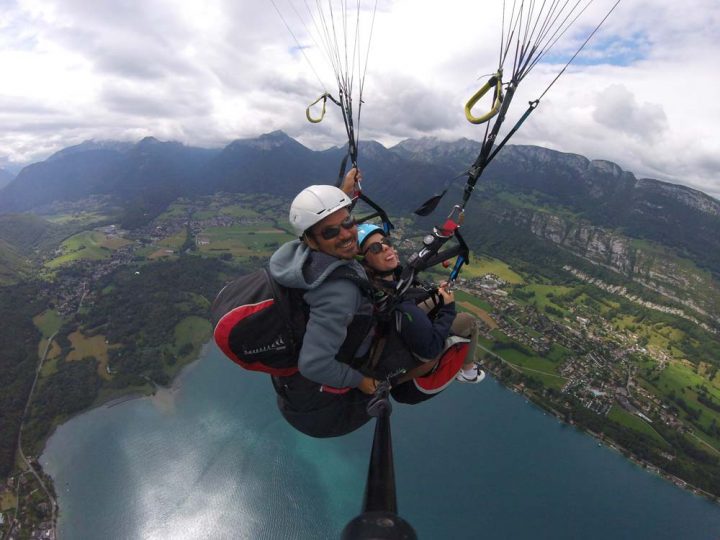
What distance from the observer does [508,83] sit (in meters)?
2.63

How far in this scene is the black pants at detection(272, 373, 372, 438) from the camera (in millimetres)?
2342

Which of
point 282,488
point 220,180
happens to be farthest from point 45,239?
point 282,488

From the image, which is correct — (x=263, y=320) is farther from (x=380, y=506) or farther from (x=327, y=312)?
(x=380, y=506)

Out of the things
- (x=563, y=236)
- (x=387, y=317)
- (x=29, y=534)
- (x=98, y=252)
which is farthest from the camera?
(x=563, y=236)

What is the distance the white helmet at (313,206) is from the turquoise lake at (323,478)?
24788 mm

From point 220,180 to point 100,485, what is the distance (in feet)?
496

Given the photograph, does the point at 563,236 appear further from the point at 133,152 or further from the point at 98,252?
the point at 133,152

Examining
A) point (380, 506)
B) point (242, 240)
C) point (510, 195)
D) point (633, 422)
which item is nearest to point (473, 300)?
point (633, 422)

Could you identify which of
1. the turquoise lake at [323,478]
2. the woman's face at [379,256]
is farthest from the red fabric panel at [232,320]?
the turquoise lake at [323,478]

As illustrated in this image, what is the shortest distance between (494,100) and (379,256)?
133 cm

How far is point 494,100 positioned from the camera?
100 inches

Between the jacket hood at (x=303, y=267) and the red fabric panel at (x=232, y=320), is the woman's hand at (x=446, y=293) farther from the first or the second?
the red fabric panel at (x=232, y=320)

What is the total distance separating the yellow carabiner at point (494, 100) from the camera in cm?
250

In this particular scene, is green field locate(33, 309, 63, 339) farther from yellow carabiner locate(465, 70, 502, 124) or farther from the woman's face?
yellow carabiner locate(465, 70, 502, 124)
